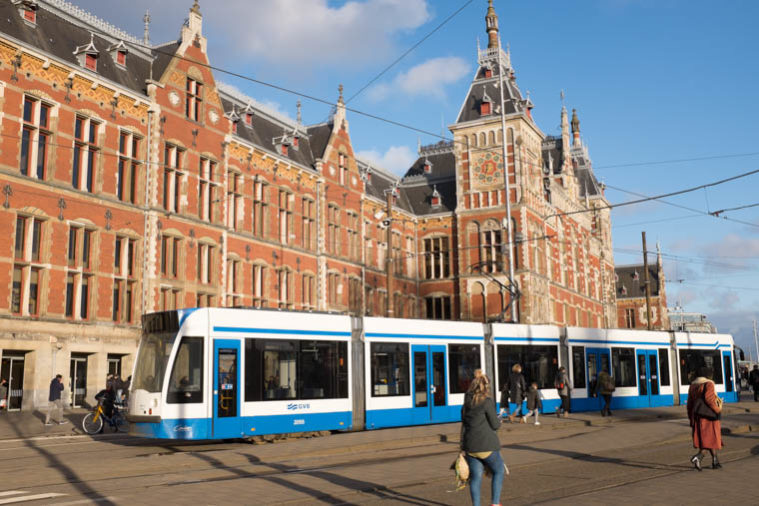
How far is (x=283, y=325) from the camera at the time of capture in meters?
16.2

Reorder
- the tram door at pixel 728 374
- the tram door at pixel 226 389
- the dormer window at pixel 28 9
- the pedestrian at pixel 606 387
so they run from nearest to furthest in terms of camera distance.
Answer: the tram door at pixel 226 389 < the pedestrian at pixel 606 387 < the dormer window at pixel 28 9 < the tram door at pixel 728 374

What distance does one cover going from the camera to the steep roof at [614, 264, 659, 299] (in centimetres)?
8706

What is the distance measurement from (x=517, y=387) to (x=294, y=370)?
6729 mm

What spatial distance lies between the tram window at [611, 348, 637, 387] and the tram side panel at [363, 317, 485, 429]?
6.11 m

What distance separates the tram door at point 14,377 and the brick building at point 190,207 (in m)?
0.05

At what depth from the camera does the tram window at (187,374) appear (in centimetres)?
1444

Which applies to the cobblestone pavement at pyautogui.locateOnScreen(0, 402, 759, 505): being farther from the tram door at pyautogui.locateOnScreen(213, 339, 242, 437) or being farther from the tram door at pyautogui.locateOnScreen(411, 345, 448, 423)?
the tram door at pyautogui.locateOnScreen(411, 345, 448, 423)

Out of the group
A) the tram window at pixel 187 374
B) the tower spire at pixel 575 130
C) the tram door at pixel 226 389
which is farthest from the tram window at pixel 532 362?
Result: the tower spire at pixel 575 130

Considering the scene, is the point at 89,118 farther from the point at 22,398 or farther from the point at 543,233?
the point at 543,233

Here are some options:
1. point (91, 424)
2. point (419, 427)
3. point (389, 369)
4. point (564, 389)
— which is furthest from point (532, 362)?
point (91, 424)

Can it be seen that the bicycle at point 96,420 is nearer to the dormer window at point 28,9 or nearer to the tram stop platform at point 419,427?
the tram stop platform at point 419,427

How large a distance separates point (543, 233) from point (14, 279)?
116 feet

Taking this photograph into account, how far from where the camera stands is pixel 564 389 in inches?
868

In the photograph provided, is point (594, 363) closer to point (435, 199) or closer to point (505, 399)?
point (505, 399)
